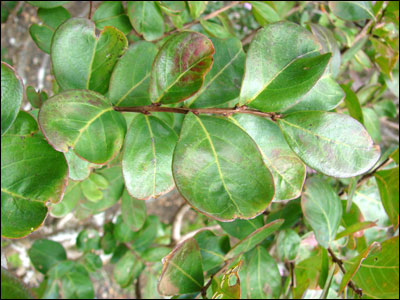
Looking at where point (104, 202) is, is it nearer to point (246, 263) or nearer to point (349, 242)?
point (246, 263)

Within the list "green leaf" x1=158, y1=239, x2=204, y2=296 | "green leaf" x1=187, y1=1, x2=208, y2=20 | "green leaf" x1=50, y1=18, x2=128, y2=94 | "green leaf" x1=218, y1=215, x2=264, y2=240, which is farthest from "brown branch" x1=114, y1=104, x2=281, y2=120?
"green leaf" x1=187, y1=1, x2=208, y2=20

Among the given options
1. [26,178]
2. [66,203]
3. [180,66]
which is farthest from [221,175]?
[66,203]

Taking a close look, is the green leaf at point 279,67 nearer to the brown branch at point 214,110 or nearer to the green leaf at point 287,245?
the brown branch at point 214,110

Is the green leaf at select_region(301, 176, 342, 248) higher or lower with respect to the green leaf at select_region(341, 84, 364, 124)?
lower

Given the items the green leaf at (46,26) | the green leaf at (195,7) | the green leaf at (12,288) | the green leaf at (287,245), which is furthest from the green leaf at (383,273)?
the green leaf at (46,26)

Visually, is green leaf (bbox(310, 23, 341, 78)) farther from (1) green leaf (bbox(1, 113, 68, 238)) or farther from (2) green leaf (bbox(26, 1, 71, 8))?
(2) green leaf (bbox(26, 1, 71, 8))

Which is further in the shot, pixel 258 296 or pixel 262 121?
pixel 258 296

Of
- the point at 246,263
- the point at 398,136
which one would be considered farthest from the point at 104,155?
the point at 398,136
